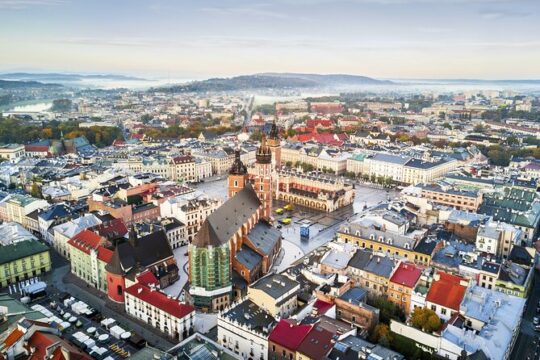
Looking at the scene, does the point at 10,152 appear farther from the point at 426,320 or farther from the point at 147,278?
the point at 426,320

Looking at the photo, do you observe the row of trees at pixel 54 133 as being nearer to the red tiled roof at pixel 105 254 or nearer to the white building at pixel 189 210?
the white building at pixel 189 210

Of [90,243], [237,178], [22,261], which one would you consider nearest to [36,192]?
[22,261]

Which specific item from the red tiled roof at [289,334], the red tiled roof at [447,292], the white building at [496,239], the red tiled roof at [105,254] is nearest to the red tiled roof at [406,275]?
the red tiled roof at [447,292]

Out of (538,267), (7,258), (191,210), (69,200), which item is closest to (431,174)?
(538,267)

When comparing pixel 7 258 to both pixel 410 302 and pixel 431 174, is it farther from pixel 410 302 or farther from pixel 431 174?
pixel 431 174

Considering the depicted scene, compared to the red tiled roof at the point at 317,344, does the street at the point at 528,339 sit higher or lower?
lower

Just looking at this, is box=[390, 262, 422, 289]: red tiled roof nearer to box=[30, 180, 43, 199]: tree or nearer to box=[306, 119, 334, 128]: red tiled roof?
box=[30, 180, 43, 199]: tree
